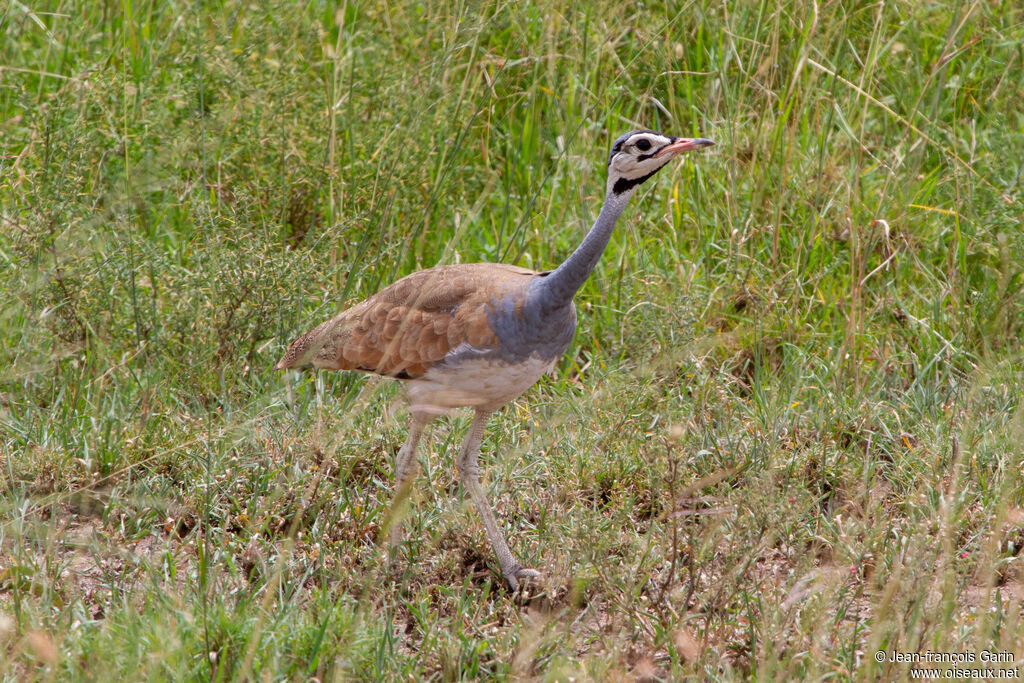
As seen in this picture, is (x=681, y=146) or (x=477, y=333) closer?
(x=681, y=146)

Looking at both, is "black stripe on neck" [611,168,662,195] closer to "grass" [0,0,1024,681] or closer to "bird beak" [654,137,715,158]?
"bird beak" [654,137,715,158]

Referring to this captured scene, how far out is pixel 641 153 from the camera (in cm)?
360

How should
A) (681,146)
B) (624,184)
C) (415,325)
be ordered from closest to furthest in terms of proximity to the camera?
(681,146)
(624,184)
(415,325)

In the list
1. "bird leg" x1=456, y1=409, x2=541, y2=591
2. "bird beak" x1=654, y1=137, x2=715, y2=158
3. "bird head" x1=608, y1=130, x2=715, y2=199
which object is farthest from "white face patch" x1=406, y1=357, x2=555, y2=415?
"bird beak" x1=654, y1=137, x2=715, y2=158

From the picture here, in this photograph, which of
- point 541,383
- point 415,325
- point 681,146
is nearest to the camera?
point 681,146

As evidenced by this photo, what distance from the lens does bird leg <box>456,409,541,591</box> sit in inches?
146

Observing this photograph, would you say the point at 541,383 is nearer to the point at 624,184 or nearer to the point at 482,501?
the point at 482,501

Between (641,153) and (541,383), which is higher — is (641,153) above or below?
above

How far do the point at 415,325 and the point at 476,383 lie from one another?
343mm

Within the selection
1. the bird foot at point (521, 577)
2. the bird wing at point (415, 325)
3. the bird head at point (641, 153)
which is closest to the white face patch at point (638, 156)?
the bird head at point (641, 153)

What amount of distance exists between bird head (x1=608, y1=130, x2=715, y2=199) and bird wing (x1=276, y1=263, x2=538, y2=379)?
513 millimetres

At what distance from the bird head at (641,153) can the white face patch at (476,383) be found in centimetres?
69

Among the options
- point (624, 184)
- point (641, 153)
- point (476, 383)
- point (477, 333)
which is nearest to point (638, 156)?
point (641, 153)

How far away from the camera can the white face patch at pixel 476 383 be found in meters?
3.67
